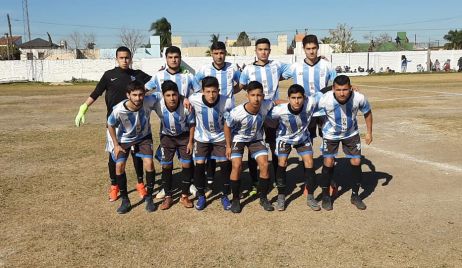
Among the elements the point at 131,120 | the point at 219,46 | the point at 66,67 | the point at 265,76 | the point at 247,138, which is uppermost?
the point at 66,67

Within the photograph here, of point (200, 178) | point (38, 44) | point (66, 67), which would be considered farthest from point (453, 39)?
point (200, 178)

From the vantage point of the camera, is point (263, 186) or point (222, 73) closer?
point (263, 186)

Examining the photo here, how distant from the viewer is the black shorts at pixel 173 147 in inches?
226

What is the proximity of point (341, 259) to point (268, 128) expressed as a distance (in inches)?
101

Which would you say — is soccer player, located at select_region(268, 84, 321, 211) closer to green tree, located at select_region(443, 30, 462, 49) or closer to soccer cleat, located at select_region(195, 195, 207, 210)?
soccer cleat, located at select_region(195, 195, 207, 210)

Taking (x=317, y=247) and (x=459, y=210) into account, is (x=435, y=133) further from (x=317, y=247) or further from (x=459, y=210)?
(x=317, y=247)

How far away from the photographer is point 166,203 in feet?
18.6

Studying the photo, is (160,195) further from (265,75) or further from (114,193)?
(265,75)

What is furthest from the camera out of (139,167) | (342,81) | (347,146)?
(139,167)

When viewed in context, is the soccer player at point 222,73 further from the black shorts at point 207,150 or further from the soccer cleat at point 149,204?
the soccer cleat at point 149,204

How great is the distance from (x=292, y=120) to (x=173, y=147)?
1.60 metres

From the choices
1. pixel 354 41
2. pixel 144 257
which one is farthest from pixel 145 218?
pixel 354 41

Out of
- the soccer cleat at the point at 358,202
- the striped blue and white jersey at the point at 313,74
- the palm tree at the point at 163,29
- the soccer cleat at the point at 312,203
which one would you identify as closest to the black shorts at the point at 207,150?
the soccer cleat at the point at 312,203

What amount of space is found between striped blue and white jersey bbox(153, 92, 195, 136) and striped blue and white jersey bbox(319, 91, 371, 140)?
1.72m
